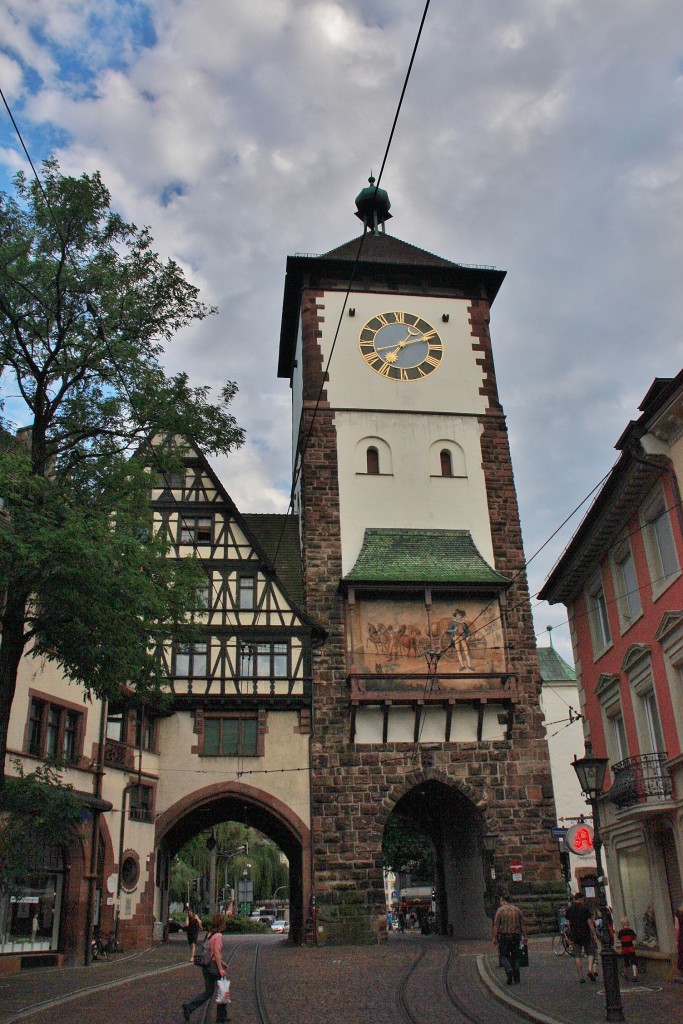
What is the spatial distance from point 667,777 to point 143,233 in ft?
37.5

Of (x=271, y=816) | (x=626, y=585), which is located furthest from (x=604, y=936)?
(x=271, y=816)

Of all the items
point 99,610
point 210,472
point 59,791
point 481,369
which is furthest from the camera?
point 481,369

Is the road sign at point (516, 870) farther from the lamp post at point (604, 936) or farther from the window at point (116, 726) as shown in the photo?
the lamp post at point (604, 936)

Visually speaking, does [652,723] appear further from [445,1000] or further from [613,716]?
[445,1000]

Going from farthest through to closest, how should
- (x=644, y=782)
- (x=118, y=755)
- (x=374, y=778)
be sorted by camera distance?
(x=374, y=778)
(x=118, y=755)
(x=644, y=782)

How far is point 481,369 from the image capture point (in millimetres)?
29609

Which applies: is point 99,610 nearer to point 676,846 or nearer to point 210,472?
point 676,846

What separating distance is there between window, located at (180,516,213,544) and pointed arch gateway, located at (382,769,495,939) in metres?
8.36

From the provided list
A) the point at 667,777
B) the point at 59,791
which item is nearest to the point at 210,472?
the point at 59,791

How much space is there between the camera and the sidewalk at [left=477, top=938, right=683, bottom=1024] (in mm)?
10281

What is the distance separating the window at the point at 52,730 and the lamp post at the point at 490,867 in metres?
10.2

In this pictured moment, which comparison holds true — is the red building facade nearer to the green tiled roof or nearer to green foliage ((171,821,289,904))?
the green tiled roof

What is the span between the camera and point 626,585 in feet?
53.8

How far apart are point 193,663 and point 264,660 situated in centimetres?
183
